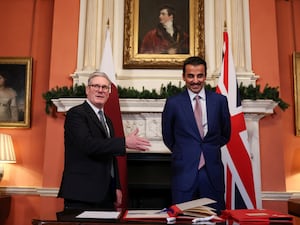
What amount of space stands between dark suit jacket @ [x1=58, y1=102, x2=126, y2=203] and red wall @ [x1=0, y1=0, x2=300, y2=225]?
1472mm

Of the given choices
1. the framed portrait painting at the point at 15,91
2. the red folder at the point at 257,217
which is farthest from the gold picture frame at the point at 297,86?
the framed portrait painting at the point at 15,91

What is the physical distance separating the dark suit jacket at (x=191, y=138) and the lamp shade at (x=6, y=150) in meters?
1.92

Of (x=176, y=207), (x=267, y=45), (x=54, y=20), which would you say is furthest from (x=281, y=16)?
(x=176, y=207)

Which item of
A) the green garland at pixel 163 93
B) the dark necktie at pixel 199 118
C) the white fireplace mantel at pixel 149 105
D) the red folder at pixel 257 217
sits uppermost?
the green garland at pixel 163 93

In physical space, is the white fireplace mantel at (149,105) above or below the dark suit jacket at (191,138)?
above

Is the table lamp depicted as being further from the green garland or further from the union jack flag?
the union jack flag

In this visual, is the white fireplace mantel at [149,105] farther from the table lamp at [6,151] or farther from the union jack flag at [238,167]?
the table lamp at [6,151]

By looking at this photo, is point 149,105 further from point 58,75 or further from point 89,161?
point 89,161

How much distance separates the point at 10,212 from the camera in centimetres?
371

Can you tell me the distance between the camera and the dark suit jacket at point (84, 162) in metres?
1.94

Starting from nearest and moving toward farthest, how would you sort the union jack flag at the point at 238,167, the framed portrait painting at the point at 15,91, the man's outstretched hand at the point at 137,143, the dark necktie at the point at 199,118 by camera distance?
the man's outstretched hand at the point at 137,143, the dark necktie at the point at 199,118, the union jack flag at the point at 238,167, the framed portrait painting at the point at 15,91

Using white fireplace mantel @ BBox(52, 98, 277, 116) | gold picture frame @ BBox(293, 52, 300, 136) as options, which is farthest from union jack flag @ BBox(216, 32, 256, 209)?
gold picture frame @ BBox(293, 52, 300, 136)

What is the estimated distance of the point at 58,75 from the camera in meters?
3.60

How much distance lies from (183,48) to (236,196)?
159cm
